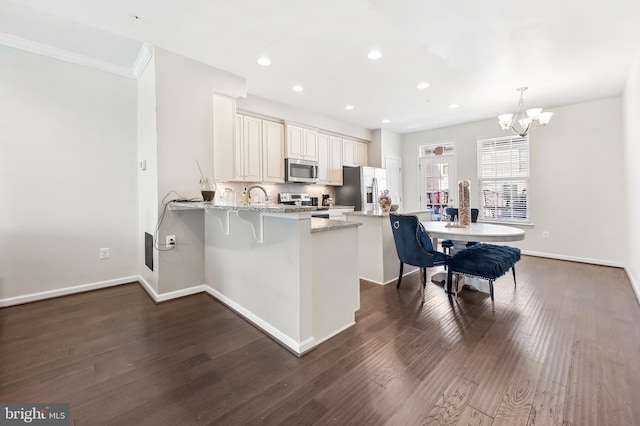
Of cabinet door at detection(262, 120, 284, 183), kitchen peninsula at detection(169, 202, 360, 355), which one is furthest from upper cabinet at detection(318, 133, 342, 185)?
kitchen peninsula at detection(169, 202, 360, 355)

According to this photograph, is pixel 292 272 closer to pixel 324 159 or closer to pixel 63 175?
pixel 63 175

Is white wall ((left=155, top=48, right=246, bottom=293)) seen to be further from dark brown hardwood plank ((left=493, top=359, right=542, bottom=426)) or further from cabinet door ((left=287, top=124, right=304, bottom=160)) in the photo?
dark brown hardwood plank ((left=493, top=359, right=542, bottom=426))

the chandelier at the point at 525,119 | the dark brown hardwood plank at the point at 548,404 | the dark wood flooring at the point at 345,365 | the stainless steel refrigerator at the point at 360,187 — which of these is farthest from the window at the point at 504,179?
the dark brown hardwood plank at the point at 548,404

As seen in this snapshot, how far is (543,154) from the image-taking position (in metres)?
4.95

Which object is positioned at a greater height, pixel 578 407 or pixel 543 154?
pixel 543 154

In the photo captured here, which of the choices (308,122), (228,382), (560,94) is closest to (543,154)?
(560,94)

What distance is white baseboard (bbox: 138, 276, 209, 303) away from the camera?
2.90 meters

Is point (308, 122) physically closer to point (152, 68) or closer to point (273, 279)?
point (152, 68)

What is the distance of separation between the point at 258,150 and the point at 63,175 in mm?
2426

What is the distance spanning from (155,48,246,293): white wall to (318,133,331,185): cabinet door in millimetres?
2400

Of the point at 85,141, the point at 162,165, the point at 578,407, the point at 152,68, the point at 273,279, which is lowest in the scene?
the point at 578,407

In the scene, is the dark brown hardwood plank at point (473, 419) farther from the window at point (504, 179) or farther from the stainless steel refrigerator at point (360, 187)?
the window at point (504, 179)

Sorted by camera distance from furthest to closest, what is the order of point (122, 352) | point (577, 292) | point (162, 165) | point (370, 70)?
1. point (370, 70)
2. point (577, 292)
3. point (162, 165)
4. point (122, 352)

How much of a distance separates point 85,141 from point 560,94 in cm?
673
